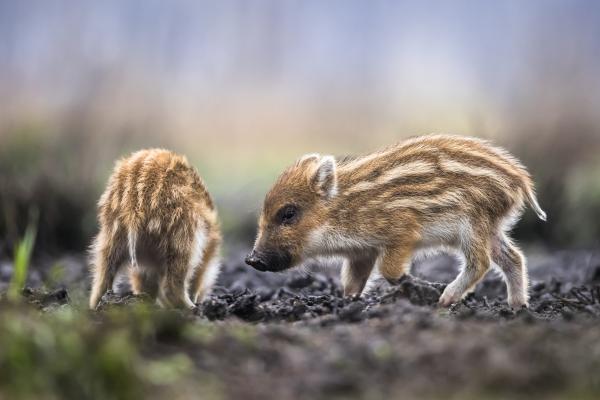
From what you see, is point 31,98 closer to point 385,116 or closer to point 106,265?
point 385,116

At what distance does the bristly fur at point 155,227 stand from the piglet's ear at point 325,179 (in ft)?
3.17

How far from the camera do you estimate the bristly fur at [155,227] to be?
6262 millimetres

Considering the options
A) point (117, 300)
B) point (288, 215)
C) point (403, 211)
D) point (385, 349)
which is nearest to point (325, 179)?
point (288, 215)

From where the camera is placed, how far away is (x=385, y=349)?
13.9 feet

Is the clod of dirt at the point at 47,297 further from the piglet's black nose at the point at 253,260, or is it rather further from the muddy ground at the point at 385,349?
the piglet's black nose at the point at 253,260

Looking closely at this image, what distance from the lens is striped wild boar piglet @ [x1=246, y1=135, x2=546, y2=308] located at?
7.04 m

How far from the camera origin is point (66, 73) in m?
12.8

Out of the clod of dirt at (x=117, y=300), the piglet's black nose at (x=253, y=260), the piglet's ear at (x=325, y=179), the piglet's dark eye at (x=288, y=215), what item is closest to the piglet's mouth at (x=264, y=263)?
the piglet's black nose at (x=253, y=260)

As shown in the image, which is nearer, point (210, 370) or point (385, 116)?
point (210, 370)

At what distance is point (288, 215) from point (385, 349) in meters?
3.26

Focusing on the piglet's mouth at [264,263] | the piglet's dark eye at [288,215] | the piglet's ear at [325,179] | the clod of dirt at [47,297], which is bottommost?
the clod of dirt at [47,297]

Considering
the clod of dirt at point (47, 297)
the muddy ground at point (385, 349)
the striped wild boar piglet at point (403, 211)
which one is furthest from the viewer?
the striped wild boar piglet at point (403, 211)

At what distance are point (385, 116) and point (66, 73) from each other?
271 inches

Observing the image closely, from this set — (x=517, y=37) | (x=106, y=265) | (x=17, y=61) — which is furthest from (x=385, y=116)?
(x=106, y=265)
